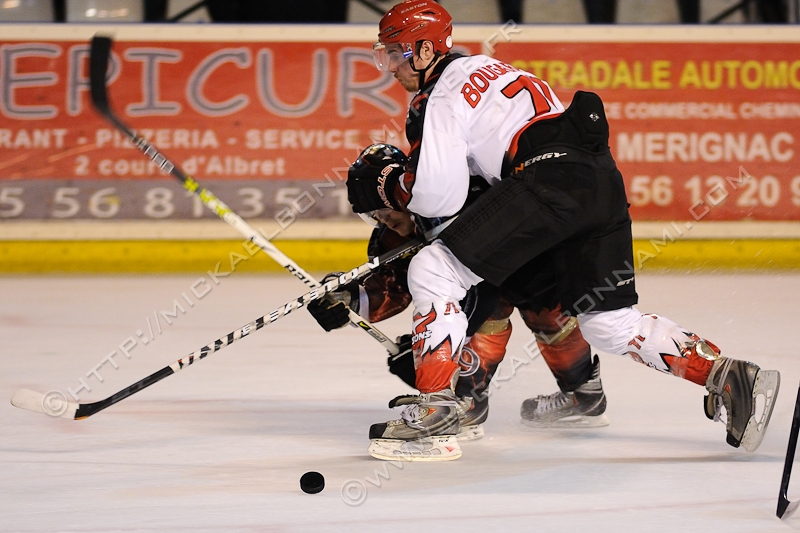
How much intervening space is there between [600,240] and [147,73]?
349 centimetres

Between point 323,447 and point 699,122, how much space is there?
3.56 m

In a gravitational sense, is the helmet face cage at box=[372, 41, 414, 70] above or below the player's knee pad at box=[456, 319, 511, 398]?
above

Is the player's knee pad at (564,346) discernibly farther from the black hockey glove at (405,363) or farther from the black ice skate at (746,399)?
the black ice skate at (746,399)

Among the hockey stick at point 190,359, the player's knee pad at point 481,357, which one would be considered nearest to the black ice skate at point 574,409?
the player's knee pad at point 481,357

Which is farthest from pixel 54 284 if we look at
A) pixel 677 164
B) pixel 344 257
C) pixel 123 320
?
pixel 677 164

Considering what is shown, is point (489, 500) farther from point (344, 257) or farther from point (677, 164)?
point (677, 164)

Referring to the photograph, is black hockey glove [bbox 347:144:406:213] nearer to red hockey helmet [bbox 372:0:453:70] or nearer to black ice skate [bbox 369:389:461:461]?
red hockey helmet [bbox 372:0:453:70]

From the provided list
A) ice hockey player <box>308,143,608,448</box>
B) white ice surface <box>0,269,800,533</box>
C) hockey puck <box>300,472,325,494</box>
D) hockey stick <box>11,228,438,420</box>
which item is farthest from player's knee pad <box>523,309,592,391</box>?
hockey puck <box>300,472,325,494</box>

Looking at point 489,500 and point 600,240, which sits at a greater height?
point 600,240

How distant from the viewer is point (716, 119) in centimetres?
555

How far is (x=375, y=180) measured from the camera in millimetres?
2658

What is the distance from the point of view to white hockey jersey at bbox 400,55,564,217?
7.93 feet

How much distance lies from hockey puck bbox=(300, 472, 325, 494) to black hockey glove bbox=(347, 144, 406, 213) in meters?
0.74

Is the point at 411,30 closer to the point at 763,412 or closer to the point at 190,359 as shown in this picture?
the point at 190,359
